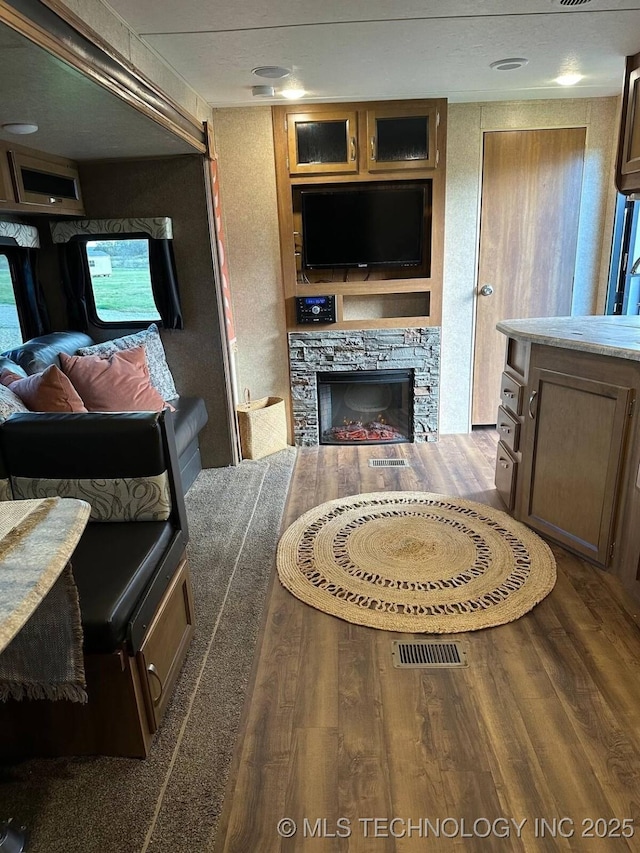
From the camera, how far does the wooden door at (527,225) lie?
398 centimetres

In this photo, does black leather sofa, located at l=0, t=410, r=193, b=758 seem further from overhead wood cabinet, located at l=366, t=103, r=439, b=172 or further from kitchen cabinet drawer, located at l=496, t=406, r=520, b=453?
overhead wood cabinet, located at l=366, t=103, r=439, b=172

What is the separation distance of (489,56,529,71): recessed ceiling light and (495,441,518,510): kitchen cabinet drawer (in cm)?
208

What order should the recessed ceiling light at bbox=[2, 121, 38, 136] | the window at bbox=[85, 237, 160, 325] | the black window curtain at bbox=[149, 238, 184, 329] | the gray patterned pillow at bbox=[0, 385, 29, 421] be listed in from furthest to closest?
1. the window at bbox=[85, 237, 160, 325]
2. the black window curtain at bbox=[149, 238, 184, 329]
3. the recessed ceiling light at bbox=[2, 121, 38, 136]
4. the gray patterned pillow at bbox=[0, 385, 29, 421]

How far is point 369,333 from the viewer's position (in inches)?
163

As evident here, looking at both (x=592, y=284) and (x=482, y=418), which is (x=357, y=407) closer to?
(x=482, y=418)

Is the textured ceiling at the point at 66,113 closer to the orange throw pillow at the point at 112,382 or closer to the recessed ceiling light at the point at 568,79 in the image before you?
the orange throw pillow at the point at 112,382

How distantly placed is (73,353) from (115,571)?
2.03m

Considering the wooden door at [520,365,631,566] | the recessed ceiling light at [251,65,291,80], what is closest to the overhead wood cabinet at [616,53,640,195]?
the wooden door at [520,365,631,566]

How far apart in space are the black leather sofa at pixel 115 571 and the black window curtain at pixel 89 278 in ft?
5.82

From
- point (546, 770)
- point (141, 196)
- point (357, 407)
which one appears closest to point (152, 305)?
point (141, 196)

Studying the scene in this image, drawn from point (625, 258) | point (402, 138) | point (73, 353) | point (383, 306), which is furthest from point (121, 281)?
point (625, 258)

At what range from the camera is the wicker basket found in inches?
158

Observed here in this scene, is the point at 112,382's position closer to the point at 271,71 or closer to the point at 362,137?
the point at 271,71

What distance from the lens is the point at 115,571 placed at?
167cm
